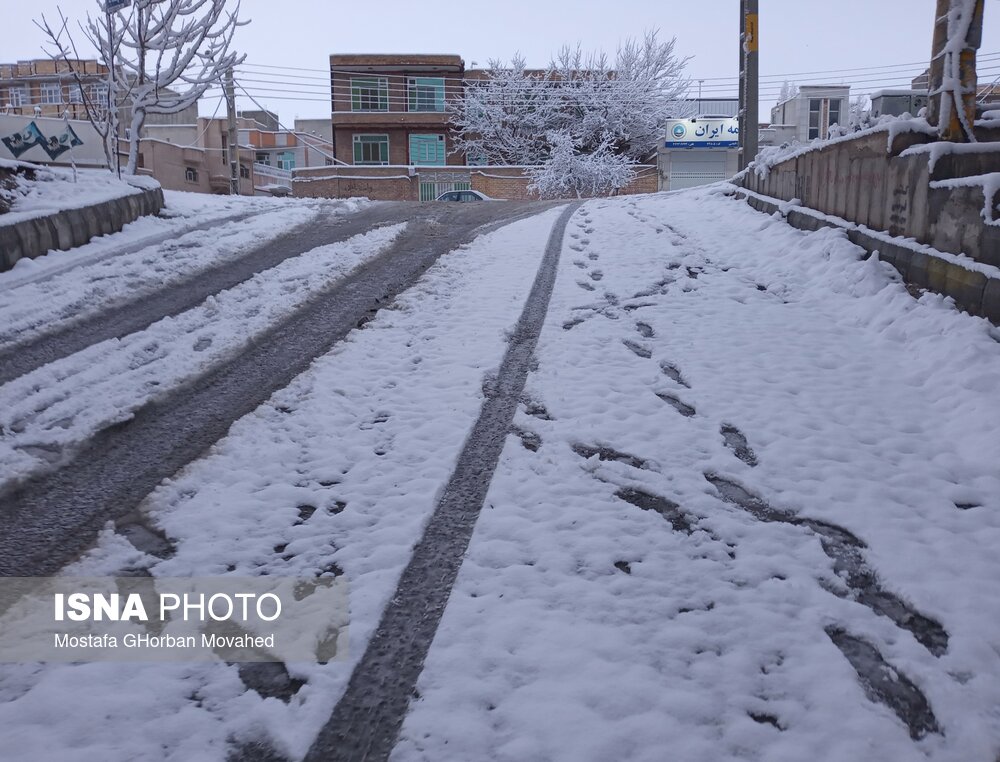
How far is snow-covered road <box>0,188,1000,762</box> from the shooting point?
2.38m

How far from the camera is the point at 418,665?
2.62 m

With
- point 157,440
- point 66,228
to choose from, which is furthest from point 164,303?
point 157,440

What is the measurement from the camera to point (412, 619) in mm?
2854

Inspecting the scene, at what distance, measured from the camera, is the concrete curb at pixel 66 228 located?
8.01m

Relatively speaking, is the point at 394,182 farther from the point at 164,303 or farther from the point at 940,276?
the point at 940,276

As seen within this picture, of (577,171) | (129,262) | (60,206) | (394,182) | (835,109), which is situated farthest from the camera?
(835,109)

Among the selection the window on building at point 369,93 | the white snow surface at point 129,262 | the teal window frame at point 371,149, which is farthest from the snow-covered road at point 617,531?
the window on building at point 369,93

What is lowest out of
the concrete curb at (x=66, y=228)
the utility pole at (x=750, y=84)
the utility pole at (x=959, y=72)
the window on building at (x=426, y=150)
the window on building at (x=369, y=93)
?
the concrete curb at (x=66, y=228)

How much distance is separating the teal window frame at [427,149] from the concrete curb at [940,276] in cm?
3402

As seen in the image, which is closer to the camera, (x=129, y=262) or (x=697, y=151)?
(x=129, y=262)

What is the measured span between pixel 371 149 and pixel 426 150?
2907 millimetres

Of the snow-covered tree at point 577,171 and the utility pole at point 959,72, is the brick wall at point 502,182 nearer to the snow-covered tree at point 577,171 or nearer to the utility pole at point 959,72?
the snow-covered tree at point 577,171

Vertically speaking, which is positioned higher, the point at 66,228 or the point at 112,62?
the point at 112,62

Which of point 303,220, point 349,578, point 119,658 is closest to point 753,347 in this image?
point 349,578
